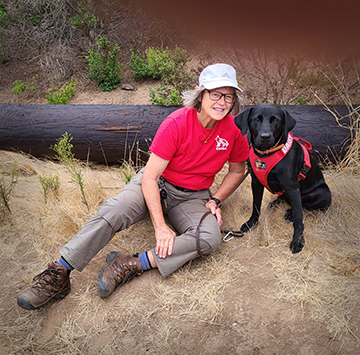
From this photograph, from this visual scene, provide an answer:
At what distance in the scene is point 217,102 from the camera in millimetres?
2406

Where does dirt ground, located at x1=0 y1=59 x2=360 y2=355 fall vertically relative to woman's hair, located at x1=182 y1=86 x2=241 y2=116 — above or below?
below

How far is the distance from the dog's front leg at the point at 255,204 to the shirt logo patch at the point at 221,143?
364 millimetres

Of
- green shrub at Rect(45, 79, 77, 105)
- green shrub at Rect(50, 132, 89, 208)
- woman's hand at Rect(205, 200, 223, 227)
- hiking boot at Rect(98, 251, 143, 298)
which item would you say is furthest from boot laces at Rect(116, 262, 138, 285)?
green shrub at Rect(45, 79, 77, 105)

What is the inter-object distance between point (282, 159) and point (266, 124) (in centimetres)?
29

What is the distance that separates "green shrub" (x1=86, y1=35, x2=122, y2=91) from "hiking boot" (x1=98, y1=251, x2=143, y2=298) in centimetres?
479

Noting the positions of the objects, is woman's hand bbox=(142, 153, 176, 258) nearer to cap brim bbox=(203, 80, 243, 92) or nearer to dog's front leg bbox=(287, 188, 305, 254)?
cap brim bbox=(203, 80, 243, 92)

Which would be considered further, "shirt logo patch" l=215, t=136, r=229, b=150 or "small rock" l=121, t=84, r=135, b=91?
"small rock" l=121, t=84, r=135, b=91

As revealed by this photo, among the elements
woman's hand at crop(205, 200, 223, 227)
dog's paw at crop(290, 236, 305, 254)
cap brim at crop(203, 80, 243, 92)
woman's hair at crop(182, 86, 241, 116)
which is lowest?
dog's paw at crop(290, 236, 305, 254)

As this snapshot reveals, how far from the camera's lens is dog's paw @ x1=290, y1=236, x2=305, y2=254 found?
103 inches

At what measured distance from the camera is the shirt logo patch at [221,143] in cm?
260

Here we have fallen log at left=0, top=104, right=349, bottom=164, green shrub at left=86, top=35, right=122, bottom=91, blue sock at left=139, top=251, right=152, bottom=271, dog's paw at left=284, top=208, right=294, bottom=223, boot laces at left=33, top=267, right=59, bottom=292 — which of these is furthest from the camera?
green shrub at left=86, top=35, right=122, bottom=91

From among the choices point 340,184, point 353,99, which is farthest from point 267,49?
point 340,184

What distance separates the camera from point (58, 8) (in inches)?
294

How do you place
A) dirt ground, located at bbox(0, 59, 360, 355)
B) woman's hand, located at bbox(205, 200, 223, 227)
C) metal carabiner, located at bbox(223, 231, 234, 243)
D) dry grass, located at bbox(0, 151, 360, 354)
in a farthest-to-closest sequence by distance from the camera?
metal carabiner, located at bbox(223, 231, 234, 243)
woman's hand, located at bbox(205, 200, 223, 227)
dry grass, located at bbox(0, 151, 360, 354)
dirt ground, located at bbox(0, 59, 360, 355)
